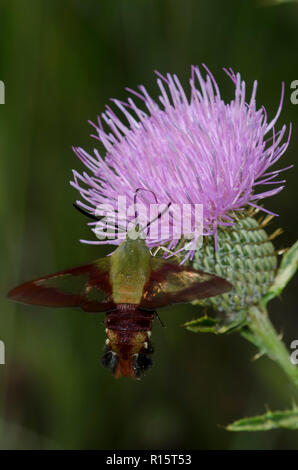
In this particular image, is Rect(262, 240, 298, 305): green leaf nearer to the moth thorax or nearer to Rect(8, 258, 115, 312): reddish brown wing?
the moth thorax

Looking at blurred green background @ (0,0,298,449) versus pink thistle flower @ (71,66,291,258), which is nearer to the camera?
pink thistle flower @ (71,66,291,258)

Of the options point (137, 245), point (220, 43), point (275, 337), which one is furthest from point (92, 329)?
point (220, 43)

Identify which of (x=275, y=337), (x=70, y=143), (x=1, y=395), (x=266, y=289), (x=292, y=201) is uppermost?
(x=70, y=143)

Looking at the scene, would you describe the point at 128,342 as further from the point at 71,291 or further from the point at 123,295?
the point at 71,291

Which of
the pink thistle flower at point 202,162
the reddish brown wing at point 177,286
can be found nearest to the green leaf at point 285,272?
the pink thistle flower at point 202,162

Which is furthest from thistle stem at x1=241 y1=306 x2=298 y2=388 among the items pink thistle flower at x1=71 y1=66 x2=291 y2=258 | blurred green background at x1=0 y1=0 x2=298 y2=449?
blurred green background at x1=0 y1=0 x2=298 y2=449

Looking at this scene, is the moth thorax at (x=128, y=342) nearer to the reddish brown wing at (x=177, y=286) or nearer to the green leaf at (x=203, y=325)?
the reddish brown wing at (x=177, y=286)

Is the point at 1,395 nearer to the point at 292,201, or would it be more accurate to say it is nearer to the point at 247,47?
the point at 292,201
